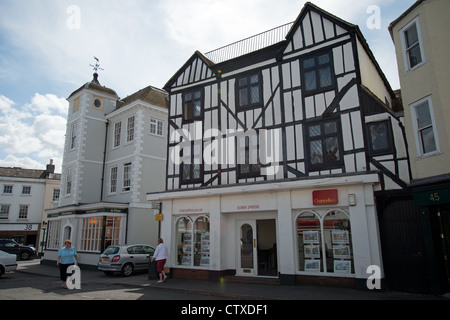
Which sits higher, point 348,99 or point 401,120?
point 348,99

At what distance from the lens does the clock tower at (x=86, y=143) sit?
23.1m

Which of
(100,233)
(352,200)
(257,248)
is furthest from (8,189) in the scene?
(352,200)

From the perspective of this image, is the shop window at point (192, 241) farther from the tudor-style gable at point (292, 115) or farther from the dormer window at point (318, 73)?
the dormer window at point (318, 73)

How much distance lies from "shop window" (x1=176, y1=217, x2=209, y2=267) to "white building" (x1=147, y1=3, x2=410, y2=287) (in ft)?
0.17

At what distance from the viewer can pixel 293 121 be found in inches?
524

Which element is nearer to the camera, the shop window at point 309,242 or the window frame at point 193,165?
the shop window at point 309,242

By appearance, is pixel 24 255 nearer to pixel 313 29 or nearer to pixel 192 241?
pixel 192 241

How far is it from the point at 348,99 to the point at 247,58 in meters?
5.11

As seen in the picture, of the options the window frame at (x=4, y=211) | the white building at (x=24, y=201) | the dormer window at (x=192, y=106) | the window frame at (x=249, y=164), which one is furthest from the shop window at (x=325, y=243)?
the window frame at (x=4, y=211)

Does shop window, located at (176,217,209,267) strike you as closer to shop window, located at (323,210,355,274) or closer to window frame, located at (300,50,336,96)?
shop window, located at (323,210,355,274)

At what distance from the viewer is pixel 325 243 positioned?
39.2 feet

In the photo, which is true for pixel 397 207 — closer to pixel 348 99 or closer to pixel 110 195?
pixel 348 99
